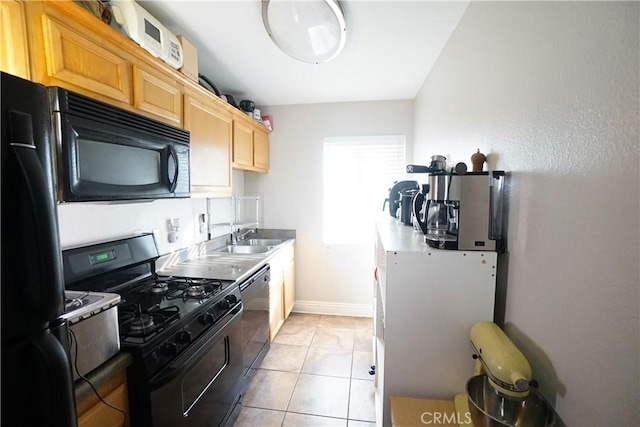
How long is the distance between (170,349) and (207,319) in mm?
259

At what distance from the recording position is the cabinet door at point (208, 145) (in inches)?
72.5

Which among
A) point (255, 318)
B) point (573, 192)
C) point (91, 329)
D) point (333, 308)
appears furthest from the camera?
point (333, 308)

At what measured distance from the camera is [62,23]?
101 cm

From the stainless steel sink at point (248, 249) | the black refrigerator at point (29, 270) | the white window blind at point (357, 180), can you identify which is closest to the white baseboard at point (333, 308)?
the white window blind at point (357, 180)

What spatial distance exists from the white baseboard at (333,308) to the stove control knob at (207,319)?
6.70 feet

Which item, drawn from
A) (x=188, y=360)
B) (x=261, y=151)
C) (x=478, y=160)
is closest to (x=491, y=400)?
(x=478, y=160)

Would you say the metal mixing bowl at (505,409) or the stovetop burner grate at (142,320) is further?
the stovetop burner grate at (142,320)

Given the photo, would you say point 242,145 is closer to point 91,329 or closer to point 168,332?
point 168,332

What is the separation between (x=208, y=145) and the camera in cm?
203

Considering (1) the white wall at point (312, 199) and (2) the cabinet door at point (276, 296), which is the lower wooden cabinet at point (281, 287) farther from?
(1) the white wall at point (312, 199)

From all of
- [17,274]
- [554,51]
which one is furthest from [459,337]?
[17,274]

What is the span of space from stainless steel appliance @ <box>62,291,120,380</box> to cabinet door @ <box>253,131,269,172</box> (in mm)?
2084

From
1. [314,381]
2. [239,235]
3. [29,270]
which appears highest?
[29,270]

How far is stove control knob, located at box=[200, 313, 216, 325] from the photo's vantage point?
137 cm
